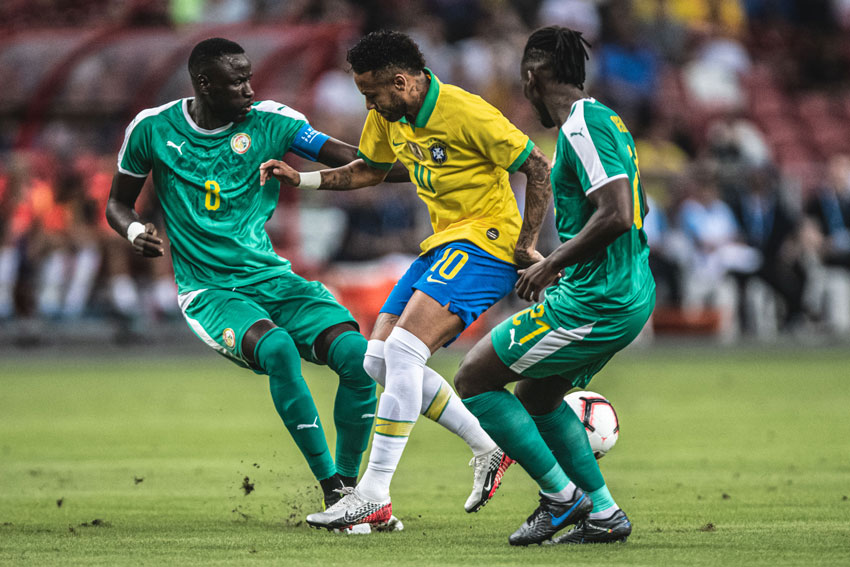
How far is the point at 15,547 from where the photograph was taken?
6402mm

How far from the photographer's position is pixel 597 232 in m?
5.91

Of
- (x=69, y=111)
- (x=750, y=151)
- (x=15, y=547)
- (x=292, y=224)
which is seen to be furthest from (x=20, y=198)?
(x=15, y=547)

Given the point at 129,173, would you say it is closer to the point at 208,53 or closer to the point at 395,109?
the point at 208,53

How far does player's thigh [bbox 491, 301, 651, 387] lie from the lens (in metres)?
6.24

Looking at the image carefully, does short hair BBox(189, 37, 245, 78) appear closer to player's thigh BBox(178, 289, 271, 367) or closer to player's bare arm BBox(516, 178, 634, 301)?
player's thigh BBox(178, 289, 271, 367)

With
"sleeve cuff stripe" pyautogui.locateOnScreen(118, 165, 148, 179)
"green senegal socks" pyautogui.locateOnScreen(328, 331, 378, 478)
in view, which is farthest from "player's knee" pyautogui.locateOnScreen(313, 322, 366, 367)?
"sleeve cuff stripe" pyautogui.locateOnScreen(118, 165, 148, 179)

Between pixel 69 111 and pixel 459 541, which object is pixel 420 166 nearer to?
pixel 459 541

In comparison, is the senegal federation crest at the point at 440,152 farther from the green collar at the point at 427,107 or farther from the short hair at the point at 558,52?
the short hair at the point at 558,52

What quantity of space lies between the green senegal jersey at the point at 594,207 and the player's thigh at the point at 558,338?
0.20ft

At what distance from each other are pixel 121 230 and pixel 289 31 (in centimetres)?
1314

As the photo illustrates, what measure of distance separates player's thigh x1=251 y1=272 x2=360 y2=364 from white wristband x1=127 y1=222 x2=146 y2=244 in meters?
0.68

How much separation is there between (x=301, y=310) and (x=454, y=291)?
1.15 meters

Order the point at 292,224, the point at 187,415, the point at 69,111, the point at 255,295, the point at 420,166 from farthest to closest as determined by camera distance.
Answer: the point at 69,111 < the point at 292,224 < the point at 187,415 < the point at 255,295 < the point at 420,166

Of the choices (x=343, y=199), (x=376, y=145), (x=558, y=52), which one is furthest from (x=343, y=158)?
(x=343, y=199)
